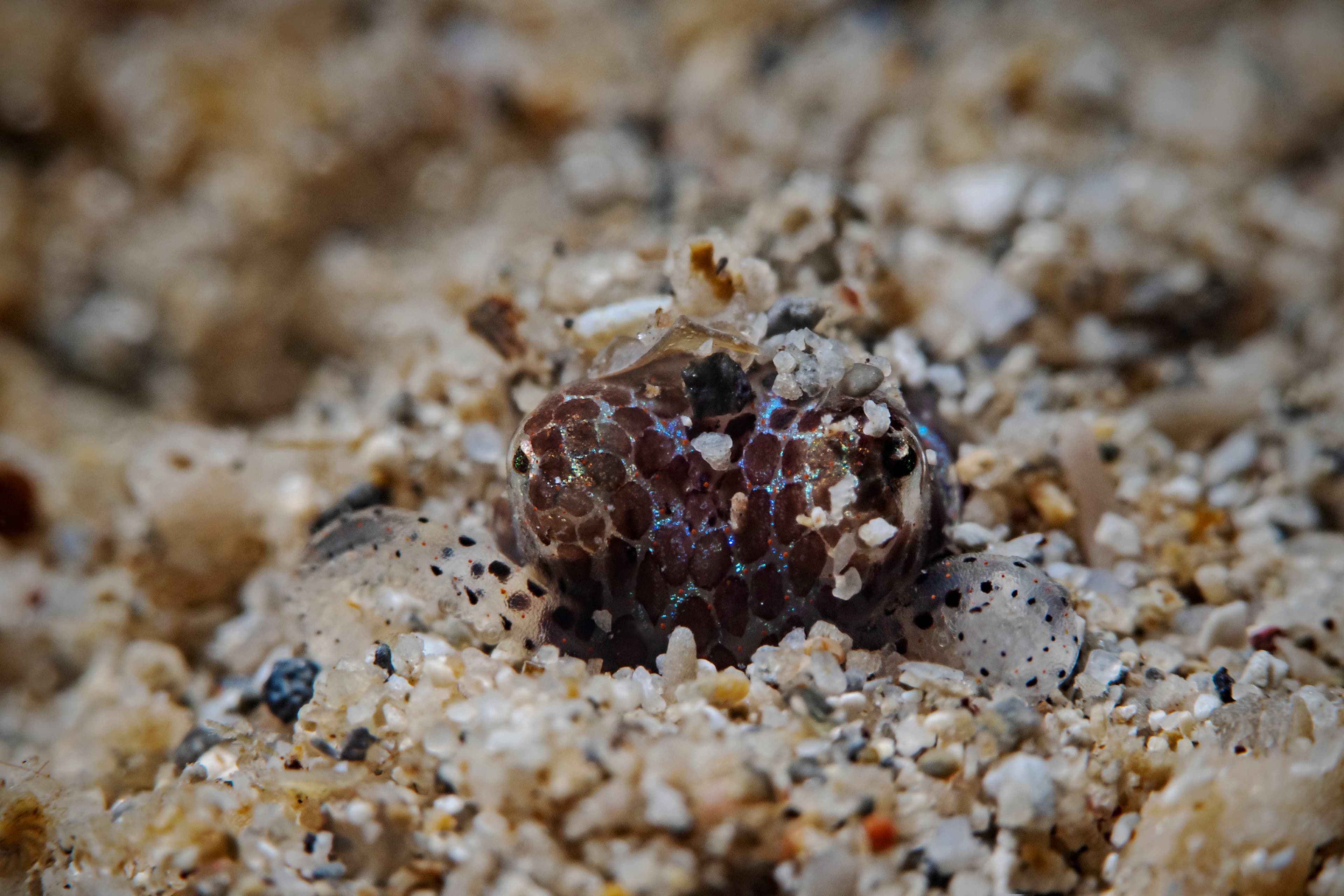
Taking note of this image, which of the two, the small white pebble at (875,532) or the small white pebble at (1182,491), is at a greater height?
the small white pebble at (875,532)

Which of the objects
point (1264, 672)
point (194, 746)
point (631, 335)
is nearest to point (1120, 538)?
point (1264, 672)

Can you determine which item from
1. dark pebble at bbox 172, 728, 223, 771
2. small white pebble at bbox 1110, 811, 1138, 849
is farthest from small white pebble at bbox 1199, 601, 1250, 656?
dark pebble at bbox 172, 728, 223, 771

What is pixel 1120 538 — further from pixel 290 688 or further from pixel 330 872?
pixel 290 688

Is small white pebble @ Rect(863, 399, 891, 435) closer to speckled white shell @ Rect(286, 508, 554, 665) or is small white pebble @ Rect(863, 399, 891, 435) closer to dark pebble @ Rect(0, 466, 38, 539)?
speckled white shell @ Rect(286, 508, 554, 665)

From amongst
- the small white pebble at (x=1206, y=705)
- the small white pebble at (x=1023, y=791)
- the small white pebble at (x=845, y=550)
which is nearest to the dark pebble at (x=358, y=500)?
the small white pebble at (x=845, y=550)

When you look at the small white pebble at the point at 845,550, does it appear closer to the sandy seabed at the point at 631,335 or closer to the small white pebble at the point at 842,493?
the small white pebble at the point at 842,493

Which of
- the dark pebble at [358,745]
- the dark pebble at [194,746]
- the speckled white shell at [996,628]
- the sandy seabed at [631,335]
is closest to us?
the sandy seabed at [631,335]

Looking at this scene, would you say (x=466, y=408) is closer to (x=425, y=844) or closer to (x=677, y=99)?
(x=425, y=844)

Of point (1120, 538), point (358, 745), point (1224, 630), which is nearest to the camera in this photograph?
point (358, 745)
